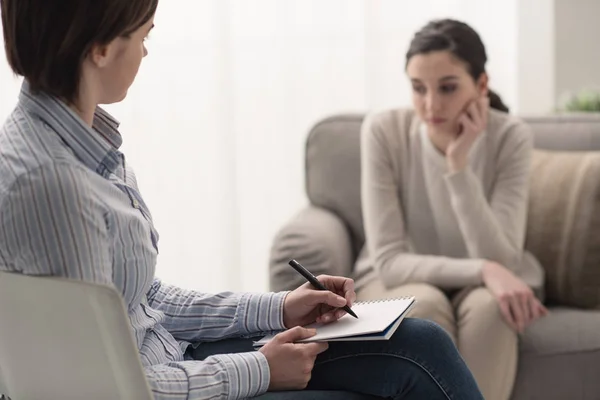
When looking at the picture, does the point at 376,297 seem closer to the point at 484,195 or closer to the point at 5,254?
the point at 484,195

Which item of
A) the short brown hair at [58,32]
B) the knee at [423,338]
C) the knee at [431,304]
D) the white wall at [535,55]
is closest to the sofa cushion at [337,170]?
the knee at [431,304]

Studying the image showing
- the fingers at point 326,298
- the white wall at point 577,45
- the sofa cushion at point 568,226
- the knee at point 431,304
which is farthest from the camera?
the white wall at point 577,45

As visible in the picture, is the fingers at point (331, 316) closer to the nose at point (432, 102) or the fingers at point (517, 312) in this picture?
the fingers at point (517, 312)

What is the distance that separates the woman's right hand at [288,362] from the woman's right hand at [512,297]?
1012mm

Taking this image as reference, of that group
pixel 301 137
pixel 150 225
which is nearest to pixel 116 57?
pixel 150 225

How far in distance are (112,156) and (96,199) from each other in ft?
0.35

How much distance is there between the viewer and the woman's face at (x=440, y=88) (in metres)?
2.38

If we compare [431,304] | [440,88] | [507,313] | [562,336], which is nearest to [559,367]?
[562,336]

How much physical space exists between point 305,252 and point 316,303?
36.7 inches

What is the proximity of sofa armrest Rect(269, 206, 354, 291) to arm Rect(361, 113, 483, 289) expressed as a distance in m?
0.09

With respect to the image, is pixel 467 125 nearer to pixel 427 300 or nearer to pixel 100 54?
pixel 427 300

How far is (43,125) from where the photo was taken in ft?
3.72

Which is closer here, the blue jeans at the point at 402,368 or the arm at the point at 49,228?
the arm at the point at 49,228

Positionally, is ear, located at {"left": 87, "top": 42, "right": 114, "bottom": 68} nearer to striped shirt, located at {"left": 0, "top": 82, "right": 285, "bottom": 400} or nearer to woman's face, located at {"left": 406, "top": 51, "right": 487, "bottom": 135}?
striped shirt, located at {"left": 0, "top": 82, "right": 285, "bottom": 400}
